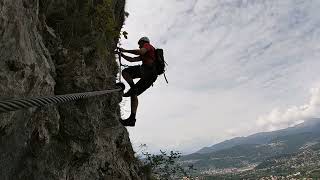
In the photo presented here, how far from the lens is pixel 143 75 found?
10.5 metres

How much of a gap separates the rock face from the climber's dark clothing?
2.10ft

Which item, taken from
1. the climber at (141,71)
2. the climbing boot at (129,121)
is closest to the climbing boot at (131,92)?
the climber at (141,71)

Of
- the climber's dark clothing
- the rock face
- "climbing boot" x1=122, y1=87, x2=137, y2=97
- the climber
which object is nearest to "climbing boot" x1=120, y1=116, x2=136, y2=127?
the rock face

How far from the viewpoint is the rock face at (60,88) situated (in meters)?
5.22

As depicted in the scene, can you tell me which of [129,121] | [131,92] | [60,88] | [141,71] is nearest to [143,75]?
[141,71]

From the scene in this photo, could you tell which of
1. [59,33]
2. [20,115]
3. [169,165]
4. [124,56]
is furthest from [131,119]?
[169,165]

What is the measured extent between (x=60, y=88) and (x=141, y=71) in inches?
111

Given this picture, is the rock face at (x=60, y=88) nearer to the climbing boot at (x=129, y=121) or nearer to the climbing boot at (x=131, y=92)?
the climbing boot at (x=129, y=121)

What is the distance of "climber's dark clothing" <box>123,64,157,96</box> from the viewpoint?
10.5 m

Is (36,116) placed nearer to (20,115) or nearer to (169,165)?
(20,115)

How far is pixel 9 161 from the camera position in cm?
581

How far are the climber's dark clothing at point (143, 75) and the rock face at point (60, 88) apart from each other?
2.10 ft

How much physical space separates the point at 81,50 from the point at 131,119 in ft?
10.0

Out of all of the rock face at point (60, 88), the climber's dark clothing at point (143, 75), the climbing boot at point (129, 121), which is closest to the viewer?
the rock face at point (60, 88)
